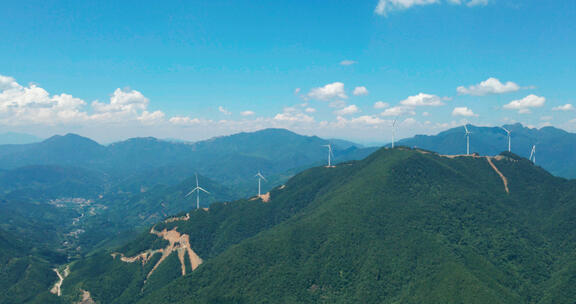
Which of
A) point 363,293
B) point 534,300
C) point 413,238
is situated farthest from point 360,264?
point 534,300

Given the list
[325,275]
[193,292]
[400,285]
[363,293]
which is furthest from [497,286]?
[193,292]

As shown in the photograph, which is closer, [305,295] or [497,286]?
[497,286]

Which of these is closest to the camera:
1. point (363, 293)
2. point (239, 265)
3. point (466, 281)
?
point (466, 281)

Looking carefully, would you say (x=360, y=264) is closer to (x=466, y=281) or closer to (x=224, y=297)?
(x=466, y=281)

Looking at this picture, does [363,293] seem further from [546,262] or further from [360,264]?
[546,262]

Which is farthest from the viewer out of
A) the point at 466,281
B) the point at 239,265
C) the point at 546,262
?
the point at 239,265

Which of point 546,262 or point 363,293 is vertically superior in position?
point 546,262

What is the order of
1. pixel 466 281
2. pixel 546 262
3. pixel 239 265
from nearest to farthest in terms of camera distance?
pixel 466 281 → pixel 546 262 → pixel 239 265

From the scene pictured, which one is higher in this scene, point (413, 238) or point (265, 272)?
point (413, 238)

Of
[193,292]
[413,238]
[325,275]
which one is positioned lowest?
[193,292]
